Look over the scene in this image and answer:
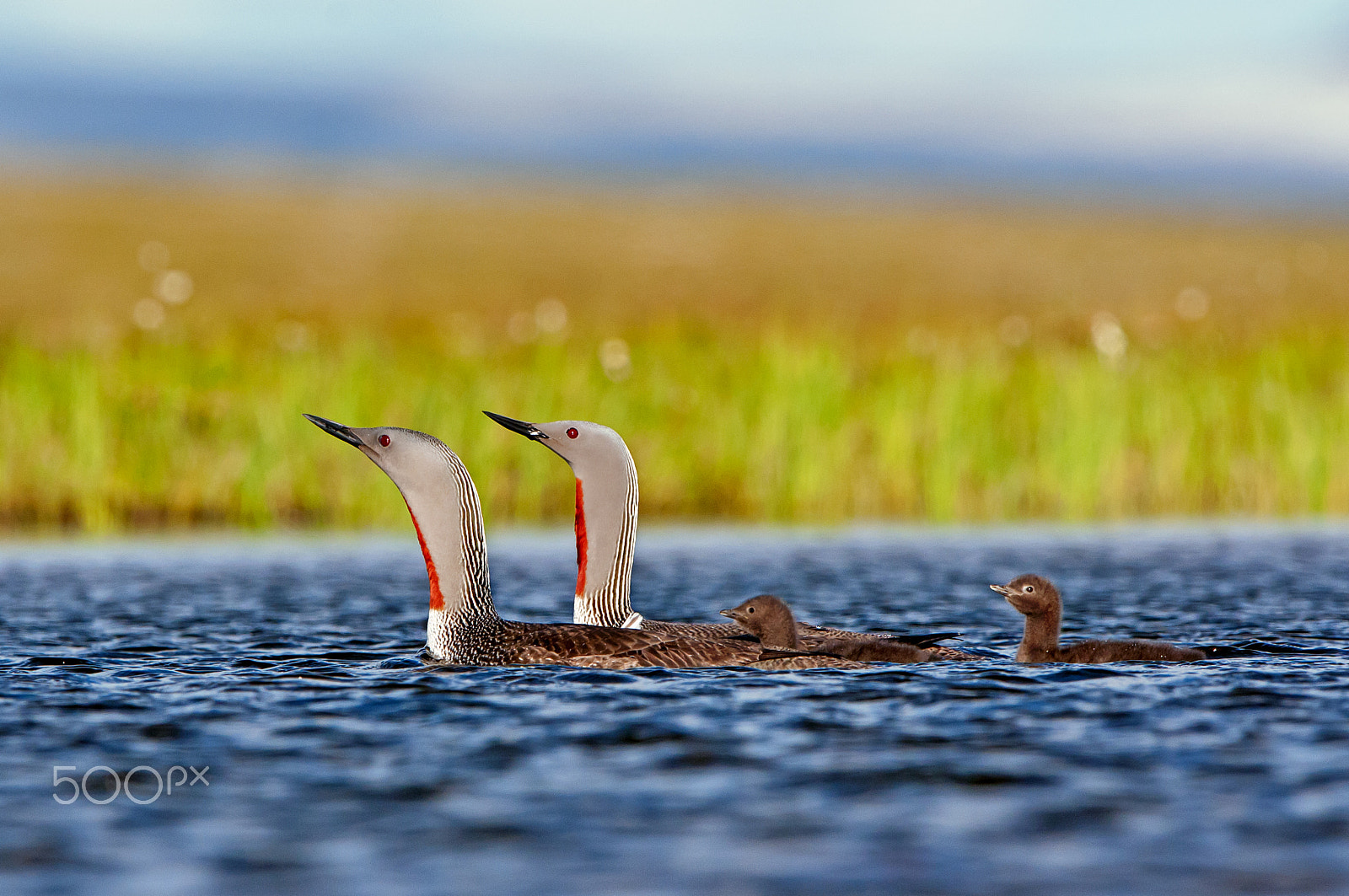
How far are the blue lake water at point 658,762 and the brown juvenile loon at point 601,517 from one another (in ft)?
3.49

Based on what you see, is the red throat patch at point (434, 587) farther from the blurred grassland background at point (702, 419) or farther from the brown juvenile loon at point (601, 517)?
the blurred grassland background at point (702, 419)

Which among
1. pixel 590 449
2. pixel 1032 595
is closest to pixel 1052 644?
pixel 1032 595

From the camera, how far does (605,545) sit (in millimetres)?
10133

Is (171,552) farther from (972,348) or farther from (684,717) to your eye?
(972,348)

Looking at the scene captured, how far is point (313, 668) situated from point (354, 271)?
44.4m

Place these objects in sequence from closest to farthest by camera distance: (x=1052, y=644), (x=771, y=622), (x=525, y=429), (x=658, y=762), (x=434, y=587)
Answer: (x=658, y=762) → (x=1052, y=644) → (x=771, y=622) → (x=434, y=587) → (x=525, y=429)

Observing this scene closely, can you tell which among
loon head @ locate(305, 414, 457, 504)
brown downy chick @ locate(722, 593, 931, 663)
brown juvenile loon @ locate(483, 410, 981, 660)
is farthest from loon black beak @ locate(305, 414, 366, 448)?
brown downy chick @ locate(722, 593, 931, 663)

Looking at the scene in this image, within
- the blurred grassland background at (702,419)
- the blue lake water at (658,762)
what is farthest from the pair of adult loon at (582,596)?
the blurred grassland background at (702,419)

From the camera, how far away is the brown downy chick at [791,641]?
29.4ft

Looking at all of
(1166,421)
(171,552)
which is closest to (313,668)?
(171,552)

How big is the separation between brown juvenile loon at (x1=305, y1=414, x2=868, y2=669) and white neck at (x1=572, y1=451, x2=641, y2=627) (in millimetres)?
666

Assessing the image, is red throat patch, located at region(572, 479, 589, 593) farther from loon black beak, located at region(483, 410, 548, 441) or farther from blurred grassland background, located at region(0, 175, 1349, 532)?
blurred grassland background, located at region(0, 175, 1349, 532)

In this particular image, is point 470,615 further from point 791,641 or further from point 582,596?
point 791,641

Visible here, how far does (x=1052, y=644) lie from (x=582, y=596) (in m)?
2.52
